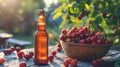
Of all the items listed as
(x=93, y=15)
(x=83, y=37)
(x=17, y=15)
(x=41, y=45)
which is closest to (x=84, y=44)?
(x=83, y=37)

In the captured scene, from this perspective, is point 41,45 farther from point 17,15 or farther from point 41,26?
point 17,15

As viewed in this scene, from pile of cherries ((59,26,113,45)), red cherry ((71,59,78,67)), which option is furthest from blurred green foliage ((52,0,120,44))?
red cherry ((71,59,78,67))

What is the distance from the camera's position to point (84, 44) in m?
2.15

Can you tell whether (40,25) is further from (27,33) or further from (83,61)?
(27,33)

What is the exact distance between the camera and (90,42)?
2184 mm

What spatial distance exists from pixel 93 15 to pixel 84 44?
1.81ft

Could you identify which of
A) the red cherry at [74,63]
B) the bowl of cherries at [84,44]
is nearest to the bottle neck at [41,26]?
the bowl of cherries at [84,44]

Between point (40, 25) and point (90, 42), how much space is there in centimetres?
39

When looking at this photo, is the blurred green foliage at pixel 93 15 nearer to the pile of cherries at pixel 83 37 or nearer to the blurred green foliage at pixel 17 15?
the pile of cherries at pixel 83 37

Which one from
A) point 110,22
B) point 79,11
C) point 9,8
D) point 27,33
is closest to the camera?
point 79,11

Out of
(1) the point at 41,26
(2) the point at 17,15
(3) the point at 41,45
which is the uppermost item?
(2) the point at 17,15

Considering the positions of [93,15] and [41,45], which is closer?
[41,45]

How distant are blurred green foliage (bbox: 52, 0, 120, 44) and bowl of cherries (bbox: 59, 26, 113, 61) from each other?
312 mm

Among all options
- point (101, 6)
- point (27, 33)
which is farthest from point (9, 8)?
point (101, 6)
